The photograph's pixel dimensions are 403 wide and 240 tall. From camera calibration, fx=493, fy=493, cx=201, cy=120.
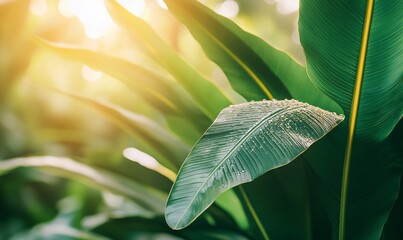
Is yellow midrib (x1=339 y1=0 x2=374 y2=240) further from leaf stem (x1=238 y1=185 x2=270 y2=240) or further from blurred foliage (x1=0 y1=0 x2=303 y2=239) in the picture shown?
blurred foliage (x1=0 y1=0 x2=303 y2=239)

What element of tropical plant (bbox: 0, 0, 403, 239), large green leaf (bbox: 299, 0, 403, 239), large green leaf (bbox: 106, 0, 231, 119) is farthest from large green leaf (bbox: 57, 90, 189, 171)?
large green leaf (bbox: 299, 0, 403, 239)

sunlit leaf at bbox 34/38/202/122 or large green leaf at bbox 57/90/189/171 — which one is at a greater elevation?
sunlit leaf at bbox 34/38/202/122

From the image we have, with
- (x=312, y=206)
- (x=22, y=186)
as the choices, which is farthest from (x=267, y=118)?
A: (x=22, y=186)

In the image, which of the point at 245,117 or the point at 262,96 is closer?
the point at 245,117

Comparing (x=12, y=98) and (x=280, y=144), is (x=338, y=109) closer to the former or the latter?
(x=280, y=144)

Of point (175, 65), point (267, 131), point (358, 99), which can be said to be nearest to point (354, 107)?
point (358, 99)

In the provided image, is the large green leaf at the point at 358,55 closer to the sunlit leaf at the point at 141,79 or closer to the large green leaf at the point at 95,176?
the sunlit leaf at the point at 141,79

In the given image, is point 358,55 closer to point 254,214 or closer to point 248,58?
point 248,58
